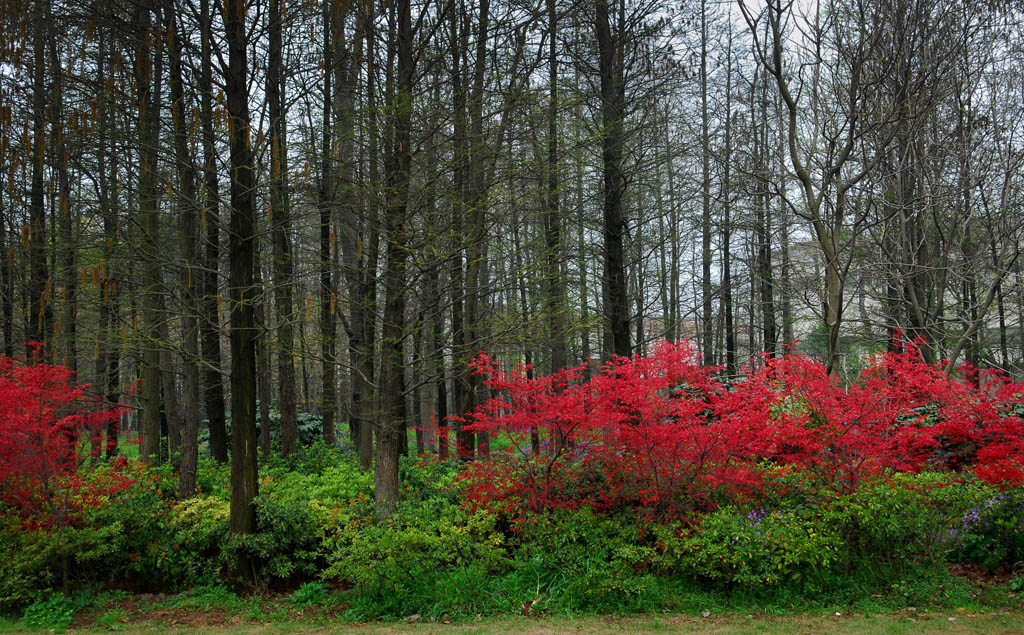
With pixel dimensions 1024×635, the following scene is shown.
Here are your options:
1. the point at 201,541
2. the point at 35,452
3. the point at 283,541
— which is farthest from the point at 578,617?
the point at 35,452

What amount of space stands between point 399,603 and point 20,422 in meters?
4.24

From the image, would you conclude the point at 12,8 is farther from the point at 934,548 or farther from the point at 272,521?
the point at 934,548

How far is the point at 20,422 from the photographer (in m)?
6.34

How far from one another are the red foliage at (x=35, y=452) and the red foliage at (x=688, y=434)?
432 cm

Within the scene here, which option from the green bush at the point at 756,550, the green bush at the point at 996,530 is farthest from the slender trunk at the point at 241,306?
the green bush at the point at 996,530

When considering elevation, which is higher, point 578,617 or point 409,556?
point 409,556

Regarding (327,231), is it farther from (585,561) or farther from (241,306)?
(585,561)

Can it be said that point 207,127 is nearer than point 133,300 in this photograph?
Yes

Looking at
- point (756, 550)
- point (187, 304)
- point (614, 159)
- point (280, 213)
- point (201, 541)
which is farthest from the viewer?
point (614, 159)

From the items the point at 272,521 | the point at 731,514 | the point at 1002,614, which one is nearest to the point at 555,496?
the point at 731,514

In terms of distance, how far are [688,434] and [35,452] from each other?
696cm

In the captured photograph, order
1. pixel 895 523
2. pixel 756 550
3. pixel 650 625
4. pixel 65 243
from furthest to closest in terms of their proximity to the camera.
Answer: pixel 65 243 → pixel 895 523 → pixel 756 550 → pixel 650 625

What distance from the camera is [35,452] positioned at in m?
6.86

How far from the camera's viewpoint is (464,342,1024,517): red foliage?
6.29 meters
